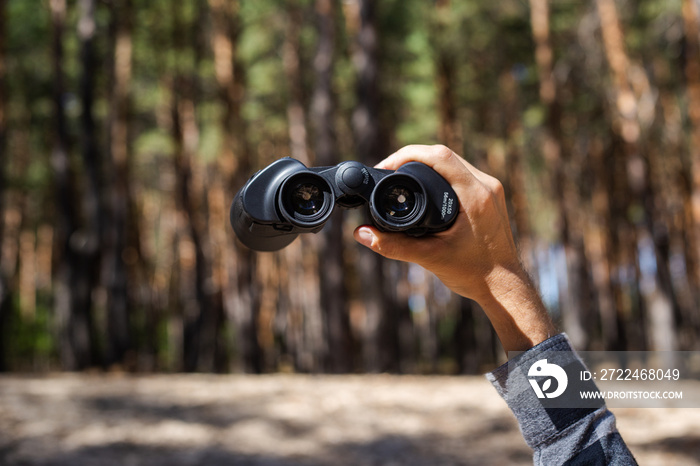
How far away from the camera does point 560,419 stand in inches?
49.1

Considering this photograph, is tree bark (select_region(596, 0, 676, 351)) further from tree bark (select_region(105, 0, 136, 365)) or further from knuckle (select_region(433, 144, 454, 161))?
knuckle (select_region(433, 144, 454, 161))

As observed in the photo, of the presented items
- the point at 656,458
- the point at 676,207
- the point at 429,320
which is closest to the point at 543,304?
the point at 656,458

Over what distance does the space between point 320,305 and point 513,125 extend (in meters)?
9.54

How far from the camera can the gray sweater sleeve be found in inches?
47.3

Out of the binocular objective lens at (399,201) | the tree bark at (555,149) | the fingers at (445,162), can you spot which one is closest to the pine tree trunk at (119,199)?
the tree bark at (555,149)

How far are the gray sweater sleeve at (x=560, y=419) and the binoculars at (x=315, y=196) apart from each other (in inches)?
15.8

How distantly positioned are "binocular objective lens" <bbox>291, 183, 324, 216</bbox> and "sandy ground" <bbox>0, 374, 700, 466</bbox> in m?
4.17


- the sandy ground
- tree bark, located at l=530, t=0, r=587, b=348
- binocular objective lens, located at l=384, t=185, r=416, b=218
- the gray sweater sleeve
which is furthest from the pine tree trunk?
the gray sweater sleeve

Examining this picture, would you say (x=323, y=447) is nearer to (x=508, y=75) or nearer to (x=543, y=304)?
(x=543, y=304)

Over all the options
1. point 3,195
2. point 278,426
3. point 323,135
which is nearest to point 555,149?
point 323,135
